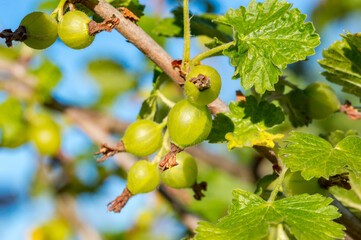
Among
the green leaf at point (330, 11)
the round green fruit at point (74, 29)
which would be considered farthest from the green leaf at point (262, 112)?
the green leaf at point (330, 11)

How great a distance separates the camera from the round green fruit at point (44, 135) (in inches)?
79.7

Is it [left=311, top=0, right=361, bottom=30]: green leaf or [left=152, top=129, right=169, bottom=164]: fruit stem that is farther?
[left=311, top=0, right=361, bottom=30]: green leaf

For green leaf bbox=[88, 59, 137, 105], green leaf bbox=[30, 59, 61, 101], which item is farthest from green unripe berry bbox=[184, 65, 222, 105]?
green leaf bbox=[88, 59, 137, 105]

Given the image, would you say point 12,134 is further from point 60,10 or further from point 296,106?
point 296,106

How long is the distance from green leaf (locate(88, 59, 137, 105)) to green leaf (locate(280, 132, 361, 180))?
2.53 metres

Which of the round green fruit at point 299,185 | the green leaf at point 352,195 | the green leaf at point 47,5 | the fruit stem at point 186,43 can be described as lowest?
the green leaf at point 352,195

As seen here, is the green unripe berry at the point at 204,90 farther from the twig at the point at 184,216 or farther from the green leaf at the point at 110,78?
the green leaf at the point at 110,78

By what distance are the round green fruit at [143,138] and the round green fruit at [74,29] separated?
0.24 meters

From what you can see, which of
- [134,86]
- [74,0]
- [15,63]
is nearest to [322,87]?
[74,0]

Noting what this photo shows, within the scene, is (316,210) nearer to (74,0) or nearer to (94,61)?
(74,0)

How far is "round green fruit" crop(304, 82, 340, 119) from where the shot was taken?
1.27m

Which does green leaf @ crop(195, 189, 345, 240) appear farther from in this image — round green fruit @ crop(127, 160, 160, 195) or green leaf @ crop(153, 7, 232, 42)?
green leaf @ crop(153, 7, 232, 42)

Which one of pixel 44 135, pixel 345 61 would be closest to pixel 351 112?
pixel 345 61

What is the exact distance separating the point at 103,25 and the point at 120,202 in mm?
427
